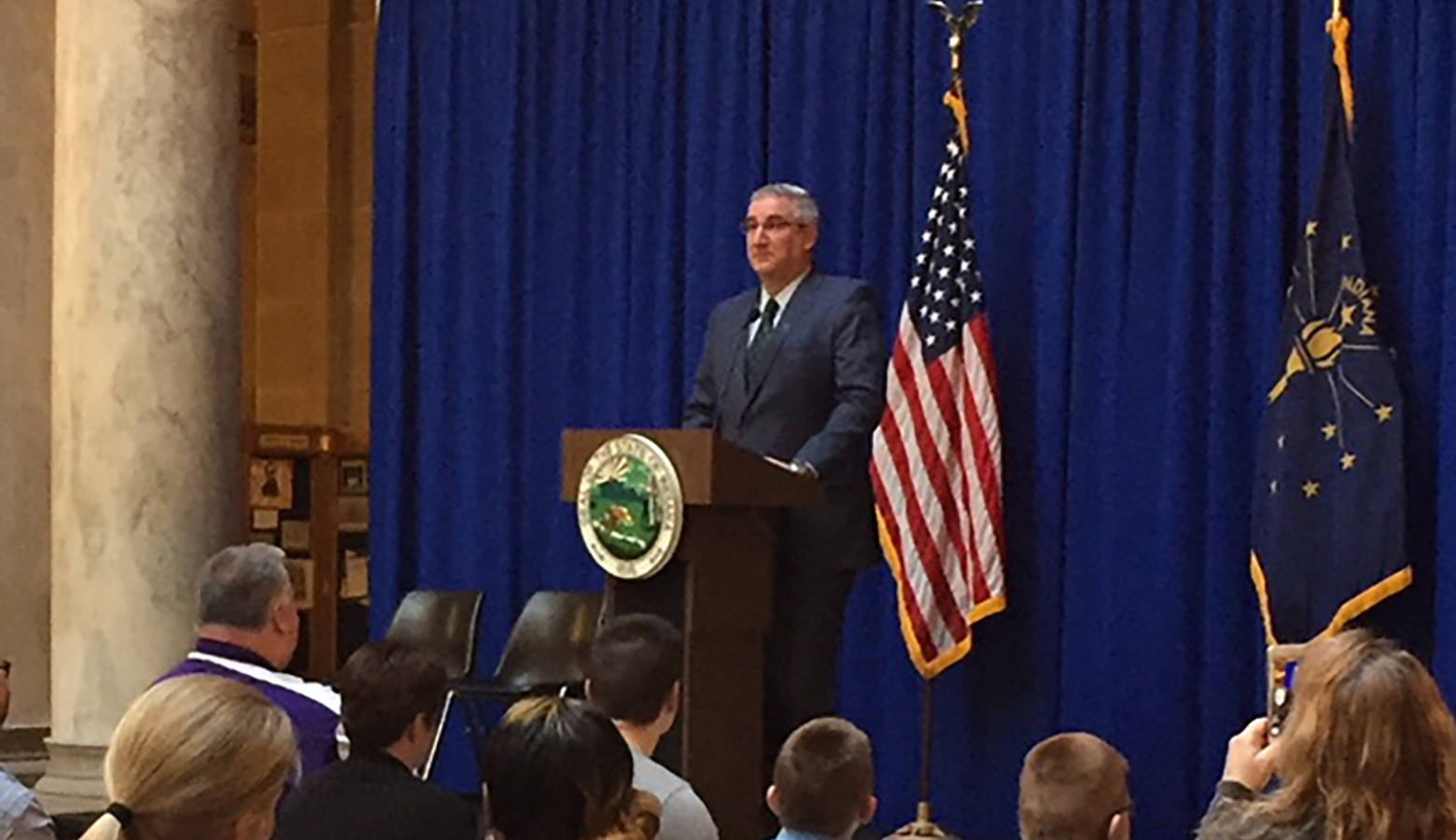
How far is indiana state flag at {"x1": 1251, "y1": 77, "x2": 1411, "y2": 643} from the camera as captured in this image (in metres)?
6.58

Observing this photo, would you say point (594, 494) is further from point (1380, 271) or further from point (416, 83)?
point (416, 83)

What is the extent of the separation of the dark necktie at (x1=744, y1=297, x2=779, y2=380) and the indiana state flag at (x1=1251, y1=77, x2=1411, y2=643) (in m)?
1.52

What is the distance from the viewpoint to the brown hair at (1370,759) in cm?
271

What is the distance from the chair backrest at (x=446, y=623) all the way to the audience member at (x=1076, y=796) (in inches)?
192

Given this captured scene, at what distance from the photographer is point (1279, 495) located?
6723mm

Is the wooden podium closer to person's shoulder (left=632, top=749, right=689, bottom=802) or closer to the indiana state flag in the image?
the indiana state flag

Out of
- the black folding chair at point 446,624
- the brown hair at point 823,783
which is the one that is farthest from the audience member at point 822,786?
the black folding chair at point 446,624

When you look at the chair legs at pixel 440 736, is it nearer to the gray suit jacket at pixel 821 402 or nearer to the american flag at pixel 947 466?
the gray suit jacket at pixel 821 402

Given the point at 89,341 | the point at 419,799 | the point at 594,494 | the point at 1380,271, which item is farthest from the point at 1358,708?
the point at 89,341

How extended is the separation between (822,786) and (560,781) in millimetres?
812

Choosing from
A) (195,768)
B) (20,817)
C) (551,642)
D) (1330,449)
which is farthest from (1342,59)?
(195,768)

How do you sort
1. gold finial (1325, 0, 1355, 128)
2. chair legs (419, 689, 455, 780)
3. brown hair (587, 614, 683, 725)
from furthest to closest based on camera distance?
chair legs (419, 689, 455, 780), gold finial (1325, 0, 1355, 128), brown hair (587, 614, 683, 725)

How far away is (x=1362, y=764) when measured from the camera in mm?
2725

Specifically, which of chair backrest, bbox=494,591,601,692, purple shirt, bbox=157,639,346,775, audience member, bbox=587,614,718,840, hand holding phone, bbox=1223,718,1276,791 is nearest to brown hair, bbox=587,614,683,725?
audience member, bbox=587,614,718,840
